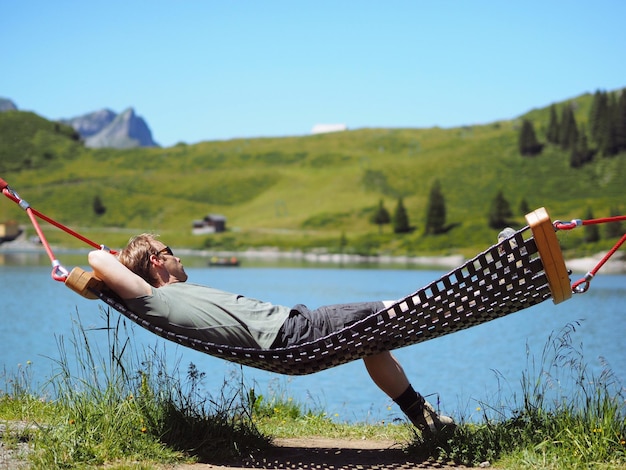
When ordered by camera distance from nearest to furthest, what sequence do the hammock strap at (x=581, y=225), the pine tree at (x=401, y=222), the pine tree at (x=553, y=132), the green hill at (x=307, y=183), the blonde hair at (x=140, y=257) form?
1. the hammock strap at (x=581, y=225)
2. the blonde hair at (x=140, y=257)
3. the pine tree at (x=401, y=222)
4. the green hill at (x=307, y=183)
5. the pine tree at (x=553, y=132)

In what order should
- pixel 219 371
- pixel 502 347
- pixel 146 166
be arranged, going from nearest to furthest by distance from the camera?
pixel 219 371, pixel 502 347, pixel 146 166

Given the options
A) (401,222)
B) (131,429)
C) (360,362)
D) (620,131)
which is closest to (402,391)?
(131,429)

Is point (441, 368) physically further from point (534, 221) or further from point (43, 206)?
point (43, 206)

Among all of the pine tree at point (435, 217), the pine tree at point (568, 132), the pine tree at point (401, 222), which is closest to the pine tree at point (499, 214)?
the pine tree at point (435, 217)

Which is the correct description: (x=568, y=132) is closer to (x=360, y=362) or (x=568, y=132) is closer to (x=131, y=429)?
(x=360, y=362)

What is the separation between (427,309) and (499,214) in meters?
78.6

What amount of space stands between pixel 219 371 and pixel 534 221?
9.28m

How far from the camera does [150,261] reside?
462cm

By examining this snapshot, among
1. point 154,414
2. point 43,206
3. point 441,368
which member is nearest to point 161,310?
point 154,414

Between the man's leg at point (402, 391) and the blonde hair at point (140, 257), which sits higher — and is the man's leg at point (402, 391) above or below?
below

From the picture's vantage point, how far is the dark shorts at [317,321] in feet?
14.4

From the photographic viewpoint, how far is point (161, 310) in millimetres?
4312

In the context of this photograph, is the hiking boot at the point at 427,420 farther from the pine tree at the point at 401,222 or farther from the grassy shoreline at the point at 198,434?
the pine tree at the point at 401,222

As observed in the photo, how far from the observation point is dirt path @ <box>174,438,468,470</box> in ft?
14.6
